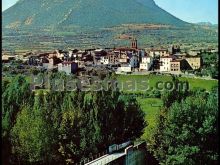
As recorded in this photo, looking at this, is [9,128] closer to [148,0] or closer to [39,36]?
[39,36]

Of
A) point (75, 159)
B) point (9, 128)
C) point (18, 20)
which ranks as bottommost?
point (75, 159)

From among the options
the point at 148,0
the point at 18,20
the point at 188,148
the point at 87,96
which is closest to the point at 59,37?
the point at 18,20

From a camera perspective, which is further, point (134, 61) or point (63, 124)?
point (134, 61)

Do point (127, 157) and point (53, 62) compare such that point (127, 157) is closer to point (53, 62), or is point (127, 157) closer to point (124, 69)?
point (124, 69)

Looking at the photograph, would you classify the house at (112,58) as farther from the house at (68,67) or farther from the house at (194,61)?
the house at (194,61)

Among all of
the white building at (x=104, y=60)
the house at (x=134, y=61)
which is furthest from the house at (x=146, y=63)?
the white building at (x=104, y=60)

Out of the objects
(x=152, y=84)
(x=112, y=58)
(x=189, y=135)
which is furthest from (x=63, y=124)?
(x=112, y=58)
